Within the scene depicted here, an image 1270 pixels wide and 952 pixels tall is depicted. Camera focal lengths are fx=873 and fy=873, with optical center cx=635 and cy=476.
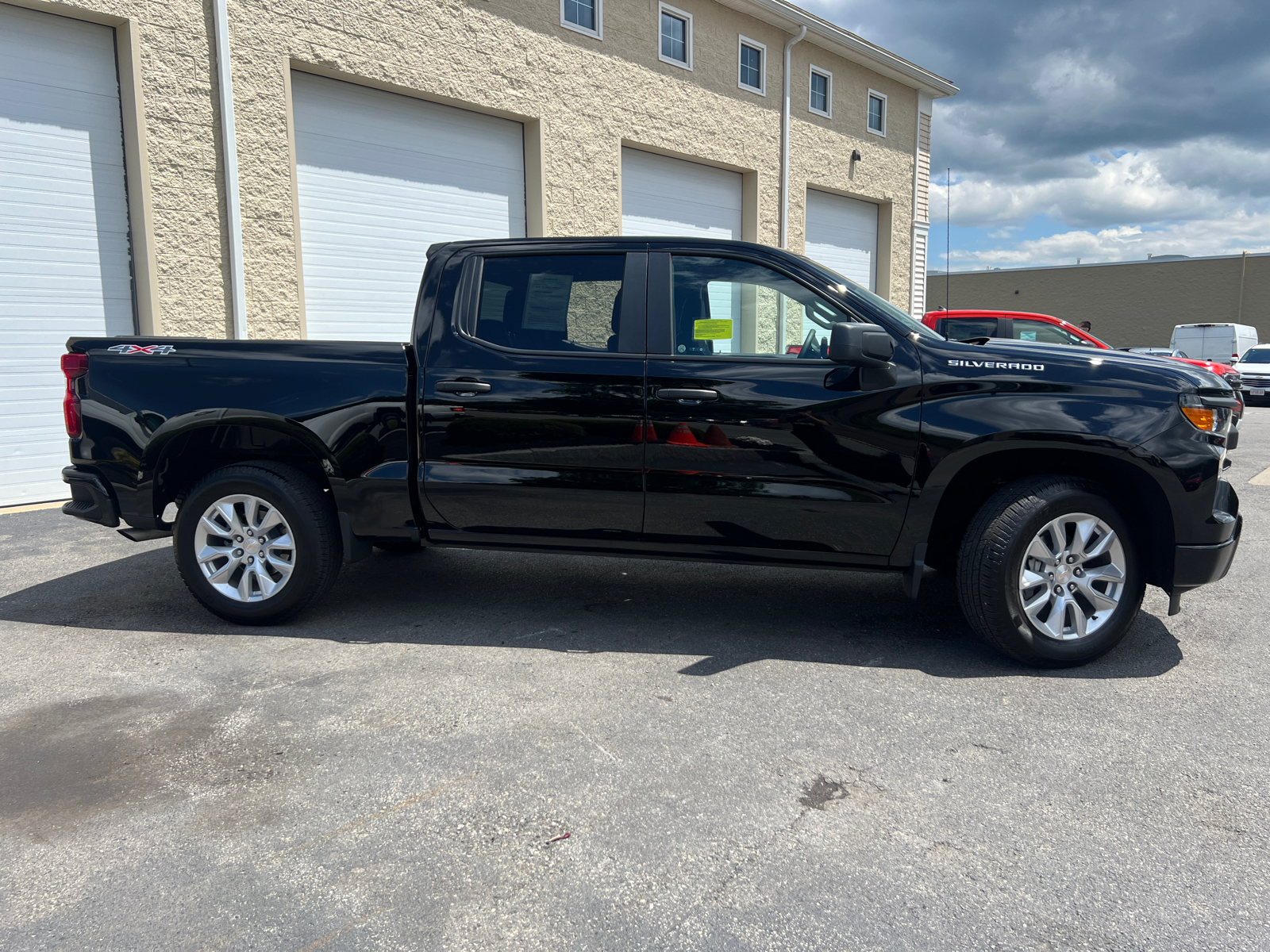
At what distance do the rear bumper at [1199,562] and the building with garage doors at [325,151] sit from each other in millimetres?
8693

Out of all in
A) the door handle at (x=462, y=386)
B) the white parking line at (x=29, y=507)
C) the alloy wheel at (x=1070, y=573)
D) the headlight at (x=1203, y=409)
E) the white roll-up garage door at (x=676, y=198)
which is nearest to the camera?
the headlight at (x=1203, y=409)

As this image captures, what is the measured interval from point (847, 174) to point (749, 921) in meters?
17.1

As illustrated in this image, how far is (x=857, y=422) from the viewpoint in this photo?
393 centimetres

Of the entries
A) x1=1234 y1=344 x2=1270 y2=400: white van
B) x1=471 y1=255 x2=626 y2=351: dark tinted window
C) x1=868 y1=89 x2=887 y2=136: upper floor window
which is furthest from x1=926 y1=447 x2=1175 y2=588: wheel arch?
x1=1234 y1=344 x2=1270 y2=400: white van

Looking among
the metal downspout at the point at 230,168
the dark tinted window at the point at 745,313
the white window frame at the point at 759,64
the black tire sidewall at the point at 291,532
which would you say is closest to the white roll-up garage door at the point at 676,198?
the white window frame at the point at 759,64

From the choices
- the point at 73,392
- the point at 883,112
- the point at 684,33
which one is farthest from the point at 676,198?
the point at 73,392

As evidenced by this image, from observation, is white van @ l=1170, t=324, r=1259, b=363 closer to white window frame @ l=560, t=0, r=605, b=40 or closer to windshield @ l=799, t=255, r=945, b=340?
white window frame @ l=560, t=0, r=605, b=40

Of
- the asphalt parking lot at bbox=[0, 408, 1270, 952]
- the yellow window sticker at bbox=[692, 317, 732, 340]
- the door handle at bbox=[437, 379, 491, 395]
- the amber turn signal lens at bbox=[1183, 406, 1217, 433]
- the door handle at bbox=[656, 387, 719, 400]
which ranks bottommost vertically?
the asphalt parking lot at bbox=[0, 408, 1270, 952]

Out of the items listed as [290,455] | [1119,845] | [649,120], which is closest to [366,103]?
[649,120]

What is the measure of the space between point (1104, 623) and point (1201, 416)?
0.98 m

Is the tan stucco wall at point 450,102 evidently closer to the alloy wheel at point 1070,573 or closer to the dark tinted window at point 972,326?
the dark tinted window at point 972,326

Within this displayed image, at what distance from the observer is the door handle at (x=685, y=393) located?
404 centimetres

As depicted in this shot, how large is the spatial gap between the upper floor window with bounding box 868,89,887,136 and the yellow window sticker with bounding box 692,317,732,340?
51.5ft

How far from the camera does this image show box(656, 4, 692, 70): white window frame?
13.4 m
